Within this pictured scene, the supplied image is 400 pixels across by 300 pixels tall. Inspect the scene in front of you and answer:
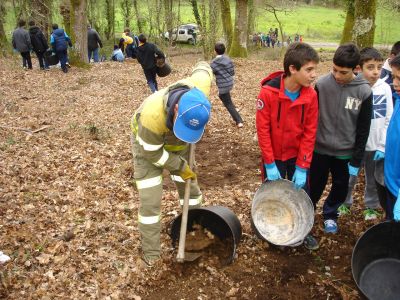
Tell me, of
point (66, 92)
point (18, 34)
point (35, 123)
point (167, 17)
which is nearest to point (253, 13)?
point (167, 17)

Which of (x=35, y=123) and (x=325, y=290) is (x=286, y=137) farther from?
(x=35, y=123)

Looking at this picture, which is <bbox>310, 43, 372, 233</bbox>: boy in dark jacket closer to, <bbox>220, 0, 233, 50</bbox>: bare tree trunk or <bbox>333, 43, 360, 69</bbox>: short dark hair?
<bbox>333, 43, 360, 69</bbox>: short dark hair

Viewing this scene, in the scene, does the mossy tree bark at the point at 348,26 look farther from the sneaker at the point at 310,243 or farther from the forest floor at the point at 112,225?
the sneaker at the point at 310,243

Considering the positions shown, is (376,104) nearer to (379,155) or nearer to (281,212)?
(379,155)

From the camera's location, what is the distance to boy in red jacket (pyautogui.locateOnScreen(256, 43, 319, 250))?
3.40 meters

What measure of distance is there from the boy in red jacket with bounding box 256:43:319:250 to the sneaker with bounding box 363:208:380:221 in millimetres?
1282

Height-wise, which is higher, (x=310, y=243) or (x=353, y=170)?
(x=353, y=170)

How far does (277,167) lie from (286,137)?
41 centimetres

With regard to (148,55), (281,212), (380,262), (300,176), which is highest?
(148,55)

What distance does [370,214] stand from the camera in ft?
14.8

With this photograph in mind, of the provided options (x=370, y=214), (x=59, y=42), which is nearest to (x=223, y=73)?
(x=370, y=214)

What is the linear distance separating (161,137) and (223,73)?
517cm

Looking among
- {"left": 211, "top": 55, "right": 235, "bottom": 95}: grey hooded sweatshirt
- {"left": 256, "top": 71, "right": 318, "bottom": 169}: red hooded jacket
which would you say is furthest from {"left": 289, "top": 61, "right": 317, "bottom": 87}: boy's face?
{"left": 211, "top": 55, "right": 235, "bottom": 95}: grey hooded sweatshirt

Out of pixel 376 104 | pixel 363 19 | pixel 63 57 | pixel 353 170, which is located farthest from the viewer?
pixel 63 57
